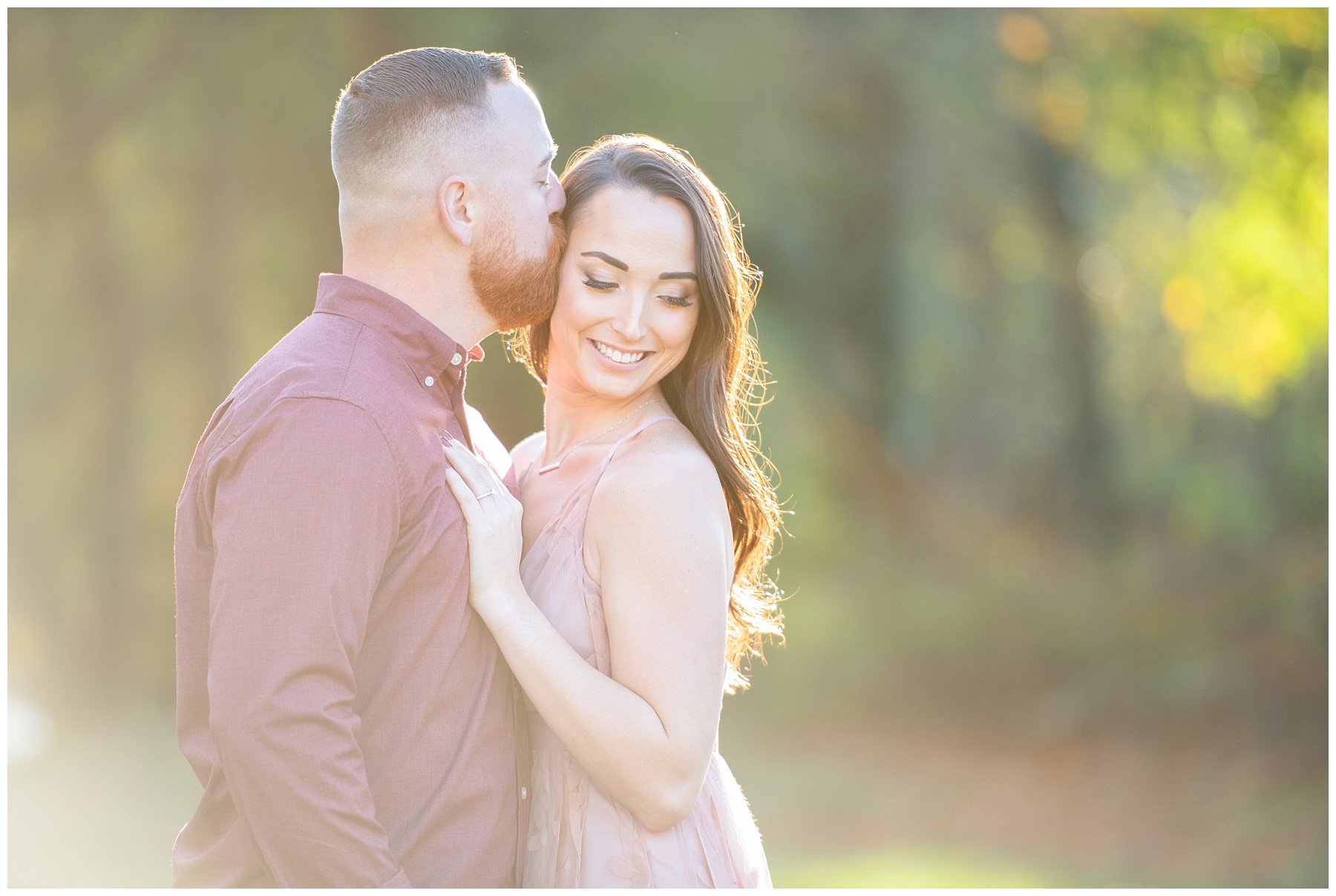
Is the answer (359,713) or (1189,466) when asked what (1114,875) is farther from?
(359,713)

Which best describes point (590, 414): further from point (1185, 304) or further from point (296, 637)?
point (1185, 304)

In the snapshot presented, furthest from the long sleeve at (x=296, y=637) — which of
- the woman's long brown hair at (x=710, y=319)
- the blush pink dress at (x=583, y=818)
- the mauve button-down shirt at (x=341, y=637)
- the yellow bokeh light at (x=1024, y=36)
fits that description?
the yellow bokeh light at (x=1024, y=36)

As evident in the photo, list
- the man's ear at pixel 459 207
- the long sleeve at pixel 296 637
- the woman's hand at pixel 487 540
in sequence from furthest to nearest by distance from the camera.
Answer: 1. the man's ear at pixel 459 207
2. the woman's hand at pixel 487 540
3. the long sleeve at pixel 296 637

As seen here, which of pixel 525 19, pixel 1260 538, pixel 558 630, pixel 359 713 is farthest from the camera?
pixel 1260 538

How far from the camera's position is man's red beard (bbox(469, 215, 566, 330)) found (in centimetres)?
261

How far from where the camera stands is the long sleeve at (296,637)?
81.2 inches

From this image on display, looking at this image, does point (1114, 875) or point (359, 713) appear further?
point (1114, 875)

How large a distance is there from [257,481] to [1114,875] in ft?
27.7

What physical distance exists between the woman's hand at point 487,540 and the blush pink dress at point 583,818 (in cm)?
18

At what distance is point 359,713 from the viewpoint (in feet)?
7.54

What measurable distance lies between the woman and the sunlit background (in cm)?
559

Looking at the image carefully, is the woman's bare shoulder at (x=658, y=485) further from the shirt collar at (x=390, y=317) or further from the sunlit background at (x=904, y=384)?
the sunlit background at (x=904, y=384)

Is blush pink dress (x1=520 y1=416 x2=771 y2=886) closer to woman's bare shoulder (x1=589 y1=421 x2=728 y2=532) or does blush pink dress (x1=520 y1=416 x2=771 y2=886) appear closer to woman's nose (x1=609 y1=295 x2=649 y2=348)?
woman's bare shoulder (x1=589 y1=421 x2=728 y2=532)

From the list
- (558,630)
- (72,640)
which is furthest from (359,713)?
(72,640)
